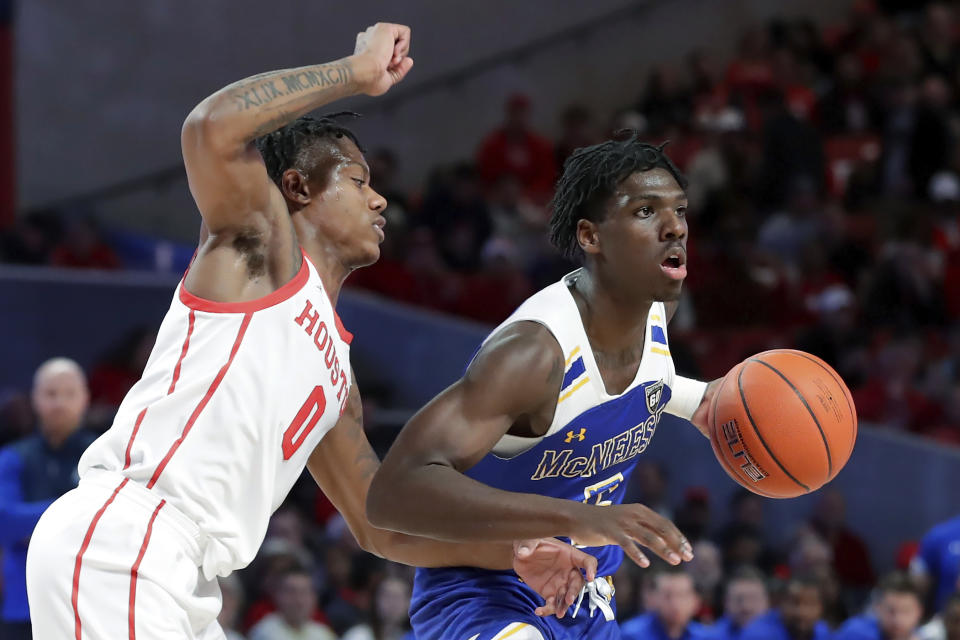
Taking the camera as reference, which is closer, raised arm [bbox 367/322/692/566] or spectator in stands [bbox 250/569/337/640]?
raised arm [bbox 367/322/692/566]

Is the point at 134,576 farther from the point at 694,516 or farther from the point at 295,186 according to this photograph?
the point at 694,516

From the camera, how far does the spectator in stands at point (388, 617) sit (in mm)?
7020

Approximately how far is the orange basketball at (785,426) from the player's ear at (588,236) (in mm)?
591

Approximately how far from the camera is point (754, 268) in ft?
32.7

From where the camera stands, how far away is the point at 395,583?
23.3ft

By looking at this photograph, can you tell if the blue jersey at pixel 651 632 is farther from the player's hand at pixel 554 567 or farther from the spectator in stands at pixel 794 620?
the player's hand at pixel 554 567

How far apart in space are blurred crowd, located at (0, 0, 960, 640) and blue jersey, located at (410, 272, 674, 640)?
292cm

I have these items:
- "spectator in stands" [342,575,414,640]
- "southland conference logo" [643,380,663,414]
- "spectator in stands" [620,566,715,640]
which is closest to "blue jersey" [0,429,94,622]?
"spectator in stands" [342,575,414,640]

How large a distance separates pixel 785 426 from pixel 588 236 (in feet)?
2.38

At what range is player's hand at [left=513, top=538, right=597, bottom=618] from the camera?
3.12 metres

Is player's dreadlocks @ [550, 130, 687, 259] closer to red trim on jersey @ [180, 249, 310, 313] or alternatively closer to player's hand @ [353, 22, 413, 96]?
player's hand @ [353, 22, 413, 96]

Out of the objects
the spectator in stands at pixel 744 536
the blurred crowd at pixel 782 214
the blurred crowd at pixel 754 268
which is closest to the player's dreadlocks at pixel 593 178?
the blurred crowd at pixel 754 268

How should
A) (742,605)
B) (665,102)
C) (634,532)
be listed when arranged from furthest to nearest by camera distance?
(665,102)
(742,605)
(634,532)

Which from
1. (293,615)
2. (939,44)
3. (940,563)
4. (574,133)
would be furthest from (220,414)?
(939,44)
